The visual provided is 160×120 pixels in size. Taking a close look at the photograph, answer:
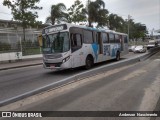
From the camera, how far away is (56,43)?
13.0 m

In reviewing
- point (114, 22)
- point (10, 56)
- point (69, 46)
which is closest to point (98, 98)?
point (69, 46)

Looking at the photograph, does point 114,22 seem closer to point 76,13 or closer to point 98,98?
point 76,13

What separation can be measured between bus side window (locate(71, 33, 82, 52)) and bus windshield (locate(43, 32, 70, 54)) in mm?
374

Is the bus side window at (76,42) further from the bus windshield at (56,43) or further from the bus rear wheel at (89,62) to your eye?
the bus rear wheel at (89,62)

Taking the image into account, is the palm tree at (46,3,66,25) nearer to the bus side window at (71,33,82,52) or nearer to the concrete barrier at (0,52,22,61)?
the concrete barrier at (0,52,22,61)

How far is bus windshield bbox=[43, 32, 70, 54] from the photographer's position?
41.9ft

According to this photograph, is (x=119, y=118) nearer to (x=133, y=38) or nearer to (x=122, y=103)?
(x=122, y=103)

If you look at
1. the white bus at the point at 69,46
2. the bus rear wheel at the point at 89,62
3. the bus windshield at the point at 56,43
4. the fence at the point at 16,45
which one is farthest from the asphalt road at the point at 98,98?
the fence at the point at 16,45

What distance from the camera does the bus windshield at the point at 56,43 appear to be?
41.9ft

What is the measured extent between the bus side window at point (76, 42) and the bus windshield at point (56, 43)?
37 centimetres

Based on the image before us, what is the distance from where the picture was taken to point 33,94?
7777 mm

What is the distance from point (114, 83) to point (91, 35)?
21.6 ft

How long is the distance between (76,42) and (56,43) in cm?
120

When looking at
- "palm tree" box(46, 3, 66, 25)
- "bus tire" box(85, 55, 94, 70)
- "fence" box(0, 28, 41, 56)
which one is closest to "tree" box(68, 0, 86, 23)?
"palm tree" box(46, 3, 66, 25)
